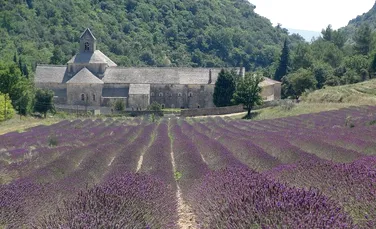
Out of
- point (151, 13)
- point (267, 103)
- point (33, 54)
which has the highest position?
point (151, 13)

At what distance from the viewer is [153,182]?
349 inches

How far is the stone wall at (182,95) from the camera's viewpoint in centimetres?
6475

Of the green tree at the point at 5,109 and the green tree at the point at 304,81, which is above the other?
the green tree at the point at 304,81

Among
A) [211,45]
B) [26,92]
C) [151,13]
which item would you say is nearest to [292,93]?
[26,92]

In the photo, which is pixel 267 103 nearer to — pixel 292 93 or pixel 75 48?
pixel 292 93

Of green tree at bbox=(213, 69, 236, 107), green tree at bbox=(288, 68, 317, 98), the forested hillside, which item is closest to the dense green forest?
the forested hillside

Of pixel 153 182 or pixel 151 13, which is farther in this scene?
pixel 151 13

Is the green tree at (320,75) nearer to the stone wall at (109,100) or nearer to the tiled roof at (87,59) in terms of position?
the stone wall at (109,100)

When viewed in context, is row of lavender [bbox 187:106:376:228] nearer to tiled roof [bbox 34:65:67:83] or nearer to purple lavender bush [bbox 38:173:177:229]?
purple lavender bush [bbox 38:173:177:229]

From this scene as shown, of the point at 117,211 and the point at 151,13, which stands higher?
the point at 151,13

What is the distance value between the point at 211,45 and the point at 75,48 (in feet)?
138

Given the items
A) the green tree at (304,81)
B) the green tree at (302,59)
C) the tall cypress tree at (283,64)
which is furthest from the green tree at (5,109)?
the green tree at (302,59)

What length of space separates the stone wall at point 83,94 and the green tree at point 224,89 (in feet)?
51.1

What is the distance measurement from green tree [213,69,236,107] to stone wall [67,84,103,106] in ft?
51.1
